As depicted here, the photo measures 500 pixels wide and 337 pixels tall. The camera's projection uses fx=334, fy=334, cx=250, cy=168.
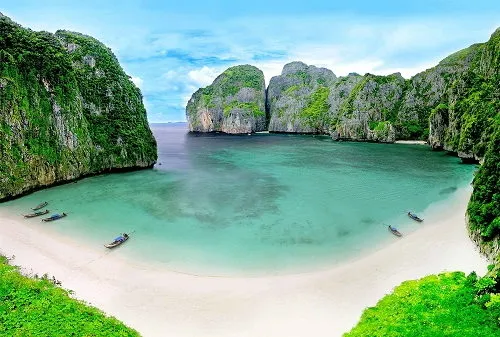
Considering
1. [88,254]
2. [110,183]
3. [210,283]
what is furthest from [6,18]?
[210,283]

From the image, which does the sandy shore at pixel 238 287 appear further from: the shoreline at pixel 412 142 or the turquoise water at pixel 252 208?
the shoreline at pixel 412 142

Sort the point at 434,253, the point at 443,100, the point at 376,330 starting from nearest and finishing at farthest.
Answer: the point at 376,330 < the point at 434,253 < the point at 443,100

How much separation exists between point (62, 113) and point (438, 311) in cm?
5944

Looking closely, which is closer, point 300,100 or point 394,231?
point 394,231

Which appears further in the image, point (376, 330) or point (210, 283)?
point (210, 283)

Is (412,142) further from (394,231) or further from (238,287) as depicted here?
(238,287)

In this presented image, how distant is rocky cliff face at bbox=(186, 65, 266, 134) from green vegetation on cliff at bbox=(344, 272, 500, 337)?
158m

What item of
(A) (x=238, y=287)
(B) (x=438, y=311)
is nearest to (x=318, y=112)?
(A) (x=238, y=287)

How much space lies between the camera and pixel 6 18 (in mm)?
53281

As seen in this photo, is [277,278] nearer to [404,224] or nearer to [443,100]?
[404,224]

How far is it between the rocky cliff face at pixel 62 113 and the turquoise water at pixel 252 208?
13.0 feet

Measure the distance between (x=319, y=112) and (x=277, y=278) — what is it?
465ft

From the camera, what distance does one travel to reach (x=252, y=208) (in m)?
43.6

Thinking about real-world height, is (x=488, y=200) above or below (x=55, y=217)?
above
